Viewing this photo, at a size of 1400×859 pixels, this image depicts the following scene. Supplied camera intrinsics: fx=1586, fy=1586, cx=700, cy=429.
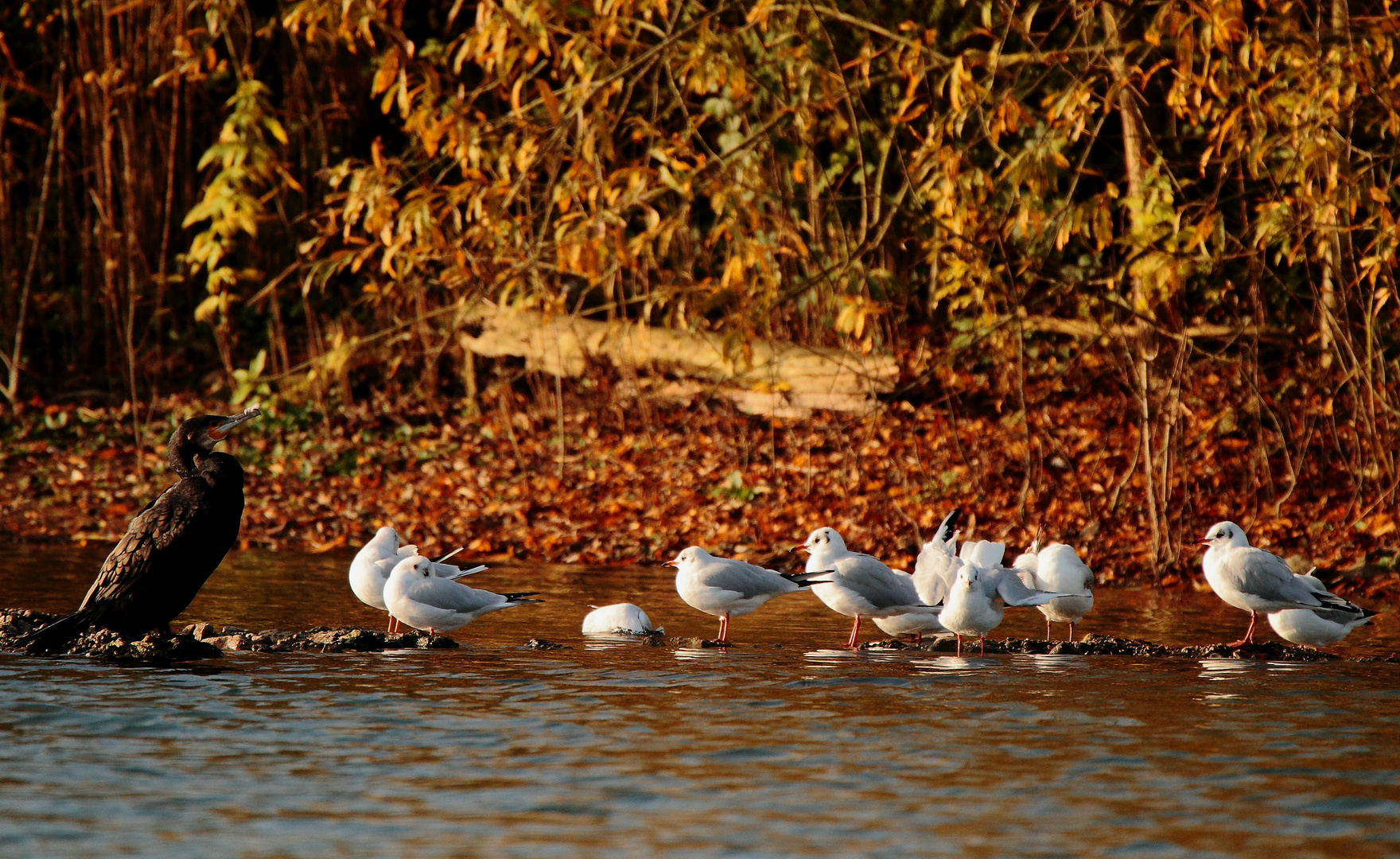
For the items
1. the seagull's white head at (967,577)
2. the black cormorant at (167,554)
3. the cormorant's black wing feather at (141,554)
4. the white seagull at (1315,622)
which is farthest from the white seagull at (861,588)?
the cormorant's black wing feather at (141,554)

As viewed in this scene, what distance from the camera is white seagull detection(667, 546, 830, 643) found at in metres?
8.94

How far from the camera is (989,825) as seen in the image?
5.09 metres

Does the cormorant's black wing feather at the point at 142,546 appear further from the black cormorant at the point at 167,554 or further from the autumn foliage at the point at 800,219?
the autumn foliage at the point at 800,219

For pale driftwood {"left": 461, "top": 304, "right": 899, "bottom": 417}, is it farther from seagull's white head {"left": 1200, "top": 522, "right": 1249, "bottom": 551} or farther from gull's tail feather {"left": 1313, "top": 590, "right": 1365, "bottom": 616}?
gull's tail feather {"left": 1313, "top": 590, "right": 1365, "bottom": 616}

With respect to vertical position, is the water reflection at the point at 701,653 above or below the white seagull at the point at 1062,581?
below

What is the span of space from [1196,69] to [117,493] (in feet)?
36.2

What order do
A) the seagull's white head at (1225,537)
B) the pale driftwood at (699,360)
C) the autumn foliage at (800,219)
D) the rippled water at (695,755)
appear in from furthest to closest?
the pale driftwood at (699,360)
the autumn foliage at (800,219)
the seagull's white head at (1225,537)
the rippled water at (695,755)

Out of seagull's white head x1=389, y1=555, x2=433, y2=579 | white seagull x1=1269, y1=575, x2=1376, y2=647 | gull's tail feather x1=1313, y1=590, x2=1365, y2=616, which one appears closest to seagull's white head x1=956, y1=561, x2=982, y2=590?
white seagull x1=1269, y1=575, x2=1376, y2=647

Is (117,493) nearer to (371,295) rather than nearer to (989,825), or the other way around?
(371,295)

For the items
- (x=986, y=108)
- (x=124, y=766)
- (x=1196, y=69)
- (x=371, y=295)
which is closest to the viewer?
(x=124, y=766)

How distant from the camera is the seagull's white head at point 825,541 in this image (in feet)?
29.9

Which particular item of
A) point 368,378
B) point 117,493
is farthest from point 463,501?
point 368,378

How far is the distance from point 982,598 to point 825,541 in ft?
3.84

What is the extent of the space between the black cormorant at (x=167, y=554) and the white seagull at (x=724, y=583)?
2515 millimetres
